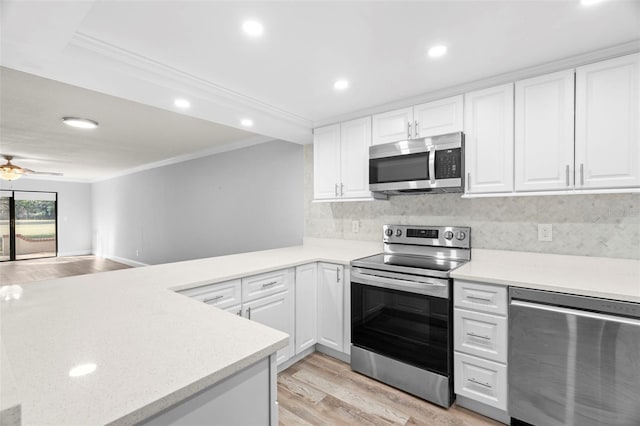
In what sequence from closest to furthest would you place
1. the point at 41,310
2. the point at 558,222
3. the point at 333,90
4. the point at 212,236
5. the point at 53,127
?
the point at 41,310 → the point at 558,222 → the point at 333,90 → the point at 53,127 → the point at 212,236

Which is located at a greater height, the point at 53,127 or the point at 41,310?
the point at 53,127

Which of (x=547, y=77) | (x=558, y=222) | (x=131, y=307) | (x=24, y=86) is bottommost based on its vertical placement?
(x=131, y=307)

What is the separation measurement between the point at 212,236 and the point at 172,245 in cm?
154

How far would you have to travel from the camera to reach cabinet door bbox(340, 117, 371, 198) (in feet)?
9.02

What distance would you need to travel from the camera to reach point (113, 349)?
847mm

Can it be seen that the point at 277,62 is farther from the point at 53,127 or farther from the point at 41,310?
the point at 53,127

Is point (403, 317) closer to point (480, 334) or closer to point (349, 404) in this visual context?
point (480, 334)

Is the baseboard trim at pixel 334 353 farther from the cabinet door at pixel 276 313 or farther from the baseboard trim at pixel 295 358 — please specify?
the cabinet door at pixel 276 313

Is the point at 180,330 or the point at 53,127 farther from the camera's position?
the point at 53,127

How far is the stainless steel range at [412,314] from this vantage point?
1.94 m

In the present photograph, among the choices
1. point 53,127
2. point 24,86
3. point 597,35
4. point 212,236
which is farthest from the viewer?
point 212,236

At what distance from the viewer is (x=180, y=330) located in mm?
983

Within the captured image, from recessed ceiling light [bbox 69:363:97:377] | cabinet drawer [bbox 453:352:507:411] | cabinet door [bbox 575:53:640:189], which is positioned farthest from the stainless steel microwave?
recessed ceiling light [bbox 69:363:97:377]

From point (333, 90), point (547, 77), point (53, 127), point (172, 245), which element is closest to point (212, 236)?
point (172, 245)
